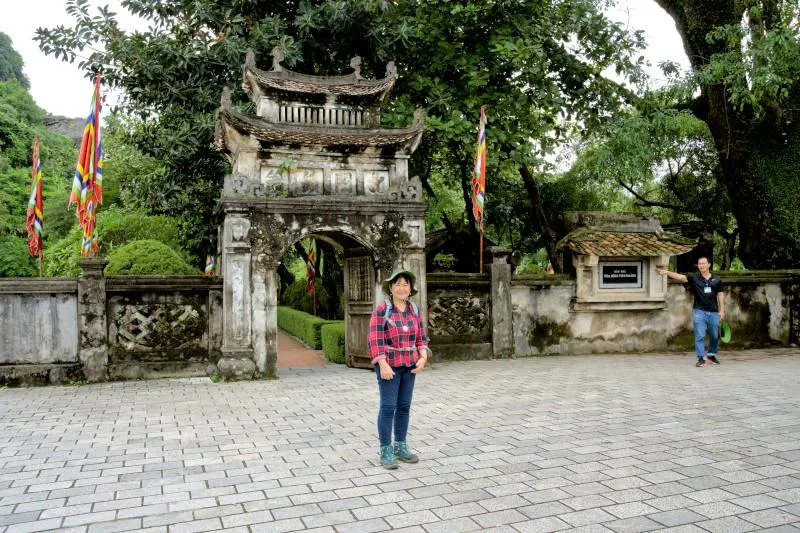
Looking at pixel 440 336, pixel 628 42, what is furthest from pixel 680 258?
pixel 440 336

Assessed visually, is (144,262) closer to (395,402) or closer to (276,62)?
(276,62)

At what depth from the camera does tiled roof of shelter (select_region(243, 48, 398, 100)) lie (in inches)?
461

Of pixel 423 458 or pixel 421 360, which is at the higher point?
pixel 421 360

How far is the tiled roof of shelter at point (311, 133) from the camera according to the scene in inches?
436

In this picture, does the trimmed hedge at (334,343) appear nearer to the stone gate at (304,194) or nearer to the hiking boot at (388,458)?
the stone gate at (304,194)

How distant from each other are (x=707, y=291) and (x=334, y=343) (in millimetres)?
7618

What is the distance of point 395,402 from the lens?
555 centimetres

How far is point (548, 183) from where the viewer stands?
21312 millimetres

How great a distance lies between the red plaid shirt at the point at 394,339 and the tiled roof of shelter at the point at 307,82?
753cm

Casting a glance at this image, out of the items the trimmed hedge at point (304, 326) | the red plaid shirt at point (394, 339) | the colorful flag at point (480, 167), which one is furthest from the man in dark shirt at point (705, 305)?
the trimmed hedge at point (304, 326)

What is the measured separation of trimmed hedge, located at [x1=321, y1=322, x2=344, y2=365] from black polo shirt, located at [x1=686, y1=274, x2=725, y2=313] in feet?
23.5

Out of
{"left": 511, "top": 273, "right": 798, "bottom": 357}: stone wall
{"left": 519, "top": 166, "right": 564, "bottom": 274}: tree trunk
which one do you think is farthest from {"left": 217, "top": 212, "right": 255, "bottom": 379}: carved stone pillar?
{"left": 519, "top": 166, "right": 564, "bottom": 274}: tree trunk

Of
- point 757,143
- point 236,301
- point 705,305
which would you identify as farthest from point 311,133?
point 757,143

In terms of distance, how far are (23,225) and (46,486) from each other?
2952 centimetres
